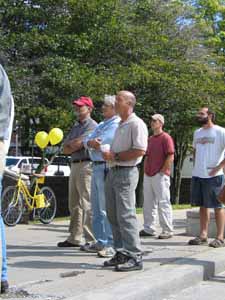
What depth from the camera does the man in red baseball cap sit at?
26.3ft

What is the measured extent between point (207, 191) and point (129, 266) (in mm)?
2374

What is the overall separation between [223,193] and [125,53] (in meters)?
12.8

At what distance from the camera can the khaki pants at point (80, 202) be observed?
8.06m

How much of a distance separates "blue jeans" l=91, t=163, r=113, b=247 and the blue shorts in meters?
1.65

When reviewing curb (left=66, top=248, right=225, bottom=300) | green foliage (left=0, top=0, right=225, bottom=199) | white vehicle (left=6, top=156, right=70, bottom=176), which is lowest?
curb (left=66, top=248, right=225, bottom=300)

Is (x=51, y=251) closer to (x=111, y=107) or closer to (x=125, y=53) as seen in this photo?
(x=111, y=107)

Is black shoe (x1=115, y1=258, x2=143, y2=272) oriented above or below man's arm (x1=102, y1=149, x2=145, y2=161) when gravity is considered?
below

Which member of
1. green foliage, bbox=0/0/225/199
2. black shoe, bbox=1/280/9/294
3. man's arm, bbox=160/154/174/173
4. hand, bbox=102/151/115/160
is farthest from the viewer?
green foliage, bbox=0/0/225/199

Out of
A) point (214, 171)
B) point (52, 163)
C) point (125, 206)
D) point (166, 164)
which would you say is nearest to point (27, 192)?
point (166, 164)

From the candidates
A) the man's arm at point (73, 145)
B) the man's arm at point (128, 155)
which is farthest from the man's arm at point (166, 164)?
the man's arm at point (128, 155)

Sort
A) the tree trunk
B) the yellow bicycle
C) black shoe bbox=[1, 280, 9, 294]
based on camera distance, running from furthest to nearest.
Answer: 1. the tree trunk
2. the yellow bicycle
3. black shoe bbox=[1, 280, 9, 294]

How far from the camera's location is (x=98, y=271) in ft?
21.8

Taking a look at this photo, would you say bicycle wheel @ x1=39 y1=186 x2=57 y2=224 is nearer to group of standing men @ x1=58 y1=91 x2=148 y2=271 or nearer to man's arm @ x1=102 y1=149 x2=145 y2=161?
group of standing men @ x1=58 y1=91 x2=148 y2=271

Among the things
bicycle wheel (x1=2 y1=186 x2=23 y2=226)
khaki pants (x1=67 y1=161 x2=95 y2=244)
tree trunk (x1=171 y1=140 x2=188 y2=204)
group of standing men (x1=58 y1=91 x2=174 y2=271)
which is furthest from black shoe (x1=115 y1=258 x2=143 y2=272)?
tree trunk (x1=171 y1=140 x2=188 y2=204)
